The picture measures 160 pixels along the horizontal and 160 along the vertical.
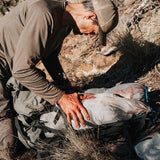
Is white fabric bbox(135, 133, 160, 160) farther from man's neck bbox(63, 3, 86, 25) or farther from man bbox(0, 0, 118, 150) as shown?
man's neck bbox(63, 3, 86, 25)

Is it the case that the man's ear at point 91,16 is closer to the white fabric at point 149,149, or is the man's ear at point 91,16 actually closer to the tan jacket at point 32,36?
the tan jacket at point 32,36

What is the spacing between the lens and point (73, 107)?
1.91 metres

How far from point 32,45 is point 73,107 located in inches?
31.6

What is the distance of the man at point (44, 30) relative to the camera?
175 centimetres

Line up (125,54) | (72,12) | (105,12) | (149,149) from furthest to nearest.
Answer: (125,54)
(72,12)
(105,12)
(149,149)

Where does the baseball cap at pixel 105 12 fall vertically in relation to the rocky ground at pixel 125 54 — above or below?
above

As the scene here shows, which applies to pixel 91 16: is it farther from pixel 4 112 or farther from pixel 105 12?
pixel 4 112

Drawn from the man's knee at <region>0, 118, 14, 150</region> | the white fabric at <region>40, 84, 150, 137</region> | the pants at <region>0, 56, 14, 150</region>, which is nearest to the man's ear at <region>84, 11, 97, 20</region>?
the white fabric at <region>40, 84, 150, 137</region>

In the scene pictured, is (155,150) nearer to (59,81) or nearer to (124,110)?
(124,110)

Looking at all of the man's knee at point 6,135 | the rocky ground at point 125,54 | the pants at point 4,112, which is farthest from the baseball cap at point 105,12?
the man's knee at point 6,135

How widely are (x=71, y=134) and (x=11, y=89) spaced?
1.32 m

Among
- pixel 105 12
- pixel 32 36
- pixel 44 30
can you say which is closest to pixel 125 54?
pixel 105 12

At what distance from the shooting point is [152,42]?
3.07m

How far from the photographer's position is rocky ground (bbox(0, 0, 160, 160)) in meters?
2.95
